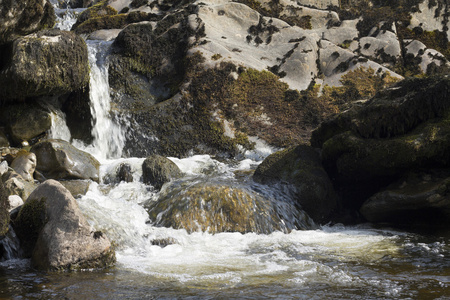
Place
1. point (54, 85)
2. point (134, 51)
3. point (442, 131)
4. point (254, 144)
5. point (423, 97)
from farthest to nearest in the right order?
1. point (134, 51)
2. point (254, 144)
3. point (54, 85)
4. point (423, 97)
5. point (442, 131)

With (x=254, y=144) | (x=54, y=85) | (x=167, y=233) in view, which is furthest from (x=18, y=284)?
(x=254, y=144)

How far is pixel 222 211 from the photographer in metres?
10.2

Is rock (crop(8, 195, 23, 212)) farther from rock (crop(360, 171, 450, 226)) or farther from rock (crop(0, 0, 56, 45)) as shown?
rock (crop(360, 171, 450, 226))

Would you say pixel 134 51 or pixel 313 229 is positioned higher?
pixel 134 51

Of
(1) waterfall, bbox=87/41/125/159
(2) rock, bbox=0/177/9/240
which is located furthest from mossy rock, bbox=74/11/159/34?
(2) rock, bbox=0/177/9/240

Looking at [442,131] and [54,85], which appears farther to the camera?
[54,85]

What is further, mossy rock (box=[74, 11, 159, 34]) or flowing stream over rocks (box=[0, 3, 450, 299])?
mossy rock (box=[74, 11, 159, 34])

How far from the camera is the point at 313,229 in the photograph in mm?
10938

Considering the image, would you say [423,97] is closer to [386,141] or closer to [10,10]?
[386,141]

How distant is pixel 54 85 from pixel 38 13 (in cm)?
285

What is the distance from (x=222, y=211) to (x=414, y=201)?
4.63 metres

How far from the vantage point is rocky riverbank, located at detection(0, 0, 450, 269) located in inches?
402

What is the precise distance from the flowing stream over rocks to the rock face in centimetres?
130

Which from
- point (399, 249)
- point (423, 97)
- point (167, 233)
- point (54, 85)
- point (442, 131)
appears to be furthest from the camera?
point (54, 85)
